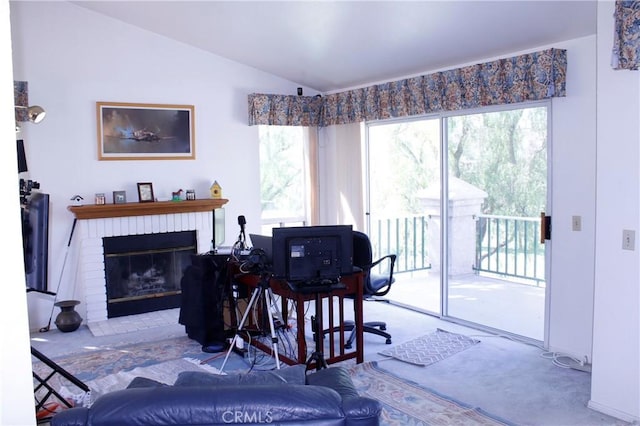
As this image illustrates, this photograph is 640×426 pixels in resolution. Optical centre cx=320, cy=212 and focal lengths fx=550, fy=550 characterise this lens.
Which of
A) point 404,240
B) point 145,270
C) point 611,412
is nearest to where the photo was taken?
point 611,412

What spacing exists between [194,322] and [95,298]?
4.69 feet

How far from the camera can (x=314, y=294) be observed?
12.4 feet

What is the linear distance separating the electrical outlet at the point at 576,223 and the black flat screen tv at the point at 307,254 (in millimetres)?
1769

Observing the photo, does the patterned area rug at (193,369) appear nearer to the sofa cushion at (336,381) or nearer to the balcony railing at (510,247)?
the sofa cushion at (336,381)

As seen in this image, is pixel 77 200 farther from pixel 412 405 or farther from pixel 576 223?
pixel 576 223

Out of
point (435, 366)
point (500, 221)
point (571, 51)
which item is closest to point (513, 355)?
point (435, 366)

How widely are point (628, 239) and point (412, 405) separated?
158cm

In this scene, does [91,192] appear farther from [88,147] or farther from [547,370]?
[547,370]

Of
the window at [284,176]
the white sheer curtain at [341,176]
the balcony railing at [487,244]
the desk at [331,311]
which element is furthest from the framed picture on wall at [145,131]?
the desk at [331,311]

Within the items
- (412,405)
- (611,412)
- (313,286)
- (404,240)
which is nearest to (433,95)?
(404,240)

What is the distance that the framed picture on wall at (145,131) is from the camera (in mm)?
5461

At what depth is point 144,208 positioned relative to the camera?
5562 millimetres

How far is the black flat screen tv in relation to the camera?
3.67 meters

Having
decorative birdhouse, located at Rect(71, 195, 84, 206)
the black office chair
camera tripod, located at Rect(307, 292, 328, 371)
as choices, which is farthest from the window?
camera tripod, located at Rect(307, 292, 328, 371)
